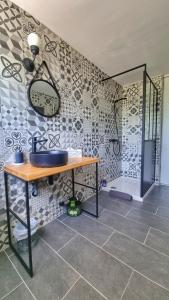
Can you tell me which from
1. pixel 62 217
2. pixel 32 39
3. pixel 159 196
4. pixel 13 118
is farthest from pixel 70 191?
pixel 32 39

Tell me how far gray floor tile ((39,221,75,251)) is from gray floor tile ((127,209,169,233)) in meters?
0.77

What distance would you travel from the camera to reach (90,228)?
4.87ft

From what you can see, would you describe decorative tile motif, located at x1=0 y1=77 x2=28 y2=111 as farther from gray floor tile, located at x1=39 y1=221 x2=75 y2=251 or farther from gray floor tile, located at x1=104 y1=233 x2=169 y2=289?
gray floor tile, located at x1=104 y1=233 x2=169 y2=289

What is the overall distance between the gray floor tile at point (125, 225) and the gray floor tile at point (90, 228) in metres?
0.11

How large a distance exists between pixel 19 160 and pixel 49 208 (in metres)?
0.70

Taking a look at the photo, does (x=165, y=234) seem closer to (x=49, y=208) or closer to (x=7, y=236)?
(x=49, y=208)

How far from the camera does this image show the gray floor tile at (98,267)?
35.6 inches

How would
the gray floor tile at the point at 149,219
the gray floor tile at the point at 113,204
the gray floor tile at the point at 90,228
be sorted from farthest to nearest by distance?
the gray floor tile at the point at 113,204, the gray floor tile at the point at 149,219, the gray floor tile at the point at 90,228

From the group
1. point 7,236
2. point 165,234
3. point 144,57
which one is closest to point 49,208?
point 7,236

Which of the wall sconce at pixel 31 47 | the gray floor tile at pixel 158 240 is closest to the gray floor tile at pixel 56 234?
the gray floor tile at pixel 158 240

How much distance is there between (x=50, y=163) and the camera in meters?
1.13

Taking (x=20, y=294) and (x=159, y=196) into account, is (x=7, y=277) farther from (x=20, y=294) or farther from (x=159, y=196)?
(x=159, y=196)

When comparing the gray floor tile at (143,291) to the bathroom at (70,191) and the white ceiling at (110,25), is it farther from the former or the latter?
the white ceiling at (110,25)

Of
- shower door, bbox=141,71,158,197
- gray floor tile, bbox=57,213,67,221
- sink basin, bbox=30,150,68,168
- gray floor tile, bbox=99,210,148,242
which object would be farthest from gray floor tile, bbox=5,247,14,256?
shower door, bbox=141,71,158,197
